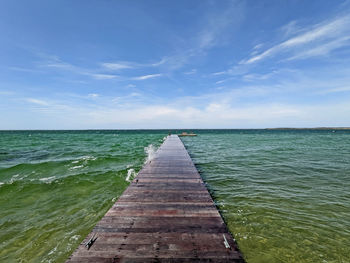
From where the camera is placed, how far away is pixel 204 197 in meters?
5.89

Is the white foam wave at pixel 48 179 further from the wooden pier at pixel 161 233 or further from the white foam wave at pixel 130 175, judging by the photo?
the wooden pier at pixel 161 233

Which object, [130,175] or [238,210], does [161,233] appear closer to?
[238,210]

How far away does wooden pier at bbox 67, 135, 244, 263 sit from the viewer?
3.18m

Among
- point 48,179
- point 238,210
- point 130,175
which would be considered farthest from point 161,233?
point 48,179

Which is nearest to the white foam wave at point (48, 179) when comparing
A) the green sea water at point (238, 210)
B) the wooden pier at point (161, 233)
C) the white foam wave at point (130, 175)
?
the green sea water at point (238, 210)

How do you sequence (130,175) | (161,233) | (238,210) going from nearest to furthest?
(161,233), (238,210), (130,175)

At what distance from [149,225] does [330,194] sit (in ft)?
29.5

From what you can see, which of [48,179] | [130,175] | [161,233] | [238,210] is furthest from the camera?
[130,175]

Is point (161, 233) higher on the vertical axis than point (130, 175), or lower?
higher

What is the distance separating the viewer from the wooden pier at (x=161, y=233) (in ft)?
10.4

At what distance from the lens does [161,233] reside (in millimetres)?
3840

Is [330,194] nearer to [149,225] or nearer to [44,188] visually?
[149,225]

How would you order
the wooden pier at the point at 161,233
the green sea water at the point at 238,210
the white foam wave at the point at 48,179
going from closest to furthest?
the wooden pier at the point at 161,233 < the green sea water at the point at 238,210 < the white foam wave at the point at 48,179

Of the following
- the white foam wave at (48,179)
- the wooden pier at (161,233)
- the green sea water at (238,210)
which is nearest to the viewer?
the wooden pier at (161,233)
